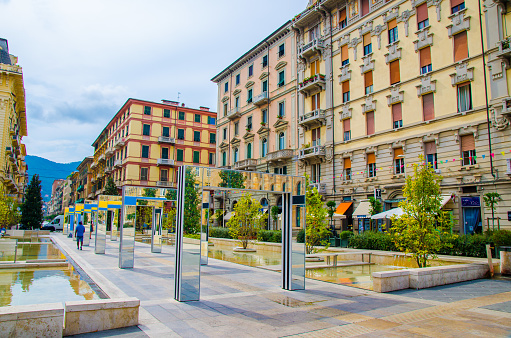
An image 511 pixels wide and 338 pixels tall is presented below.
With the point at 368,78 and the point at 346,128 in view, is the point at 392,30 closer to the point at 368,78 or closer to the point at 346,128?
the point at 368,78

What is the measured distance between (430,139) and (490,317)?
19.3 meters

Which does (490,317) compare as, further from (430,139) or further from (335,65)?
(335,65)

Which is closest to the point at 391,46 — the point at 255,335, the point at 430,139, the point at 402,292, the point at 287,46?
the point at 430,139

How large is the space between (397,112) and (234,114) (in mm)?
22806

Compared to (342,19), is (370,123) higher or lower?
lower

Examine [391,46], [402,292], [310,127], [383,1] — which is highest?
[383,1]

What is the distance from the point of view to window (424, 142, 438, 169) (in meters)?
24.3

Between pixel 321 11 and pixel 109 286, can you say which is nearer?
pixel 109 286

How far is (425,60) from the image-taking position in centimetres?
2528

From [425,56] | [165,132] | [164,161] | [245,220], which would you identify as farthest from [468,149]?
[165,132]

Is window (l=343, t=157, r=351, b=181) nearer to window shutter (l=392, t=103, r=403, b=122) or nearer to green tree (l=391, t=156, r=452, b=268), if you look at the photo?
window shutter (l=392, t=103, r=403, b=122)

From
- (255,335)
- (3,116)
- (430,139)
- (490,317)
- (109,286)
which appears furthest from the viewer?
(3,116)

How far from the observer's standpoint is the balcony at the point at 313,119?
33.0 meters

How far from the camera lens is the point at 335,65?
3266 cm
